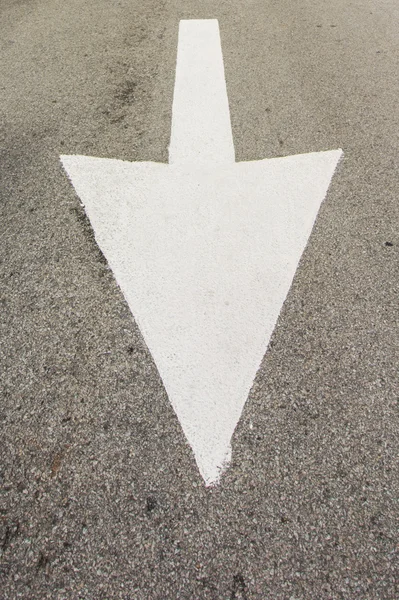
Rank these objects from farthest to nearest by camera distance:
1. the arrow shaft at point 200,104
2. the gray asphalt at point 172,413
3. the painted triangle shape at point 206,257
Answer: the arrow shaft at point 200,104 < the painted triangle shape at point 206,257 < the gray asphalt at point 172,413

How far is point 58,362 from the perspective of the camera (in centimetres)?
223

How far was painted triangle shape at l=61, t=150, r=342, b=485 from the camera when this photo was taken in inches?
84.9

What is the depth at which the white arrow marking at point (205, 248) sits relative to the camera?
217 centimetres

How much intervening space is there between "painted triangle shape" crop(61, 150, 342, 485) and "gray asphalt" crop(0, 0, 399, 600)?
0.23 feet

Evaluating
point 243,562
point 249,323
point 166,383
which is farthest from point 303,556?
point 249,323

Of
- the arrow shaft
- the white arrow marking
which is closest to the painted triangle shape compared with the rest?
the white arrow marking

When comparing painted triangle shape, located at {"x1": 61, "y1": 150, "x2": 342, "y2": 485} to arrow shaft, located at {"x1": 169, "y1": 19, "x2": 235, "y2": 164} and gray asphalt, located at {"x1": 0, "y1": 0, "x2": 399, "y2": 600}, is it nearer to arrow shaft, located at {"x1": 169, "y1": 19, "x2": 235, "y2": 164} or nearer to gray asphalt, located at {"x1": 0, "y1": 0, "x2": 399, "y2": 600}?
gray asphalt, located at {"x1": 0, "y1": 0, "x2": 399, "y2": 600}

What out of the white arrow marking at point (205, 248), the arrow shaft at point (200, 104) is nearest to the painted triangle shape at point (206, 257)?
the white arrow marking at point (205, 248)

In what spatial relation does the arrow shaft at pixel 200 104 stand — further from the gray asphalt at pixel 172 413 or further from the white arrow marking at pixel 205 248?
the gray asphalt at pixel 172 413

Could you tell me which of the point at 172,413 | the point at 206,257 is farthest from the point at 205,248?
the point at 172,413

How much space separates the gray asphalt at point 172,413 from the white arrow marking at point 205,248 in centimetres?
7

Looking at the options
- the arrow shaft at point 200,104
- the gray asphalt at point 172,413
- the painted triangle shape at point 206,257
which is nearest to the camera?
the gray asphalt at point 172,413

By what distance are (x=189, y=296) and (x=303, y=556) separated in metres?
1.26

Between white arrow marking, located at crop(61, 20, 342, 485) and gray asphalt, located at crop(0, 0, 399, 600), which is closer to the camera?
gray asphalt, located at crop(0, 0, 399, 600)
